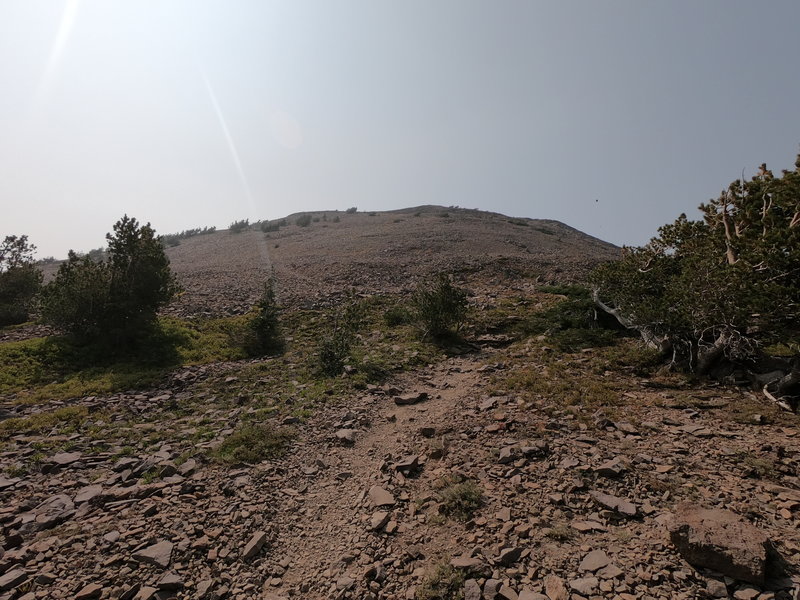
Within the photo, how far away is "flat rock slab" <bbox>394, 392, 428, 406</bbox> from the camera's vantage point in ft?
36.2

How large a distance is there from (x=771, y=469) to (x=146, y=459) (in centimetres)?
1145

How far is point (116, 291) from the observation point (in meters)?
16.6

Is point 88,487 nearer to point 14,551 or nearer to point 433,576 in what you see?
point 14,551

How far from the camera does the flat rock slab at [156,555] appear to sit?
540 cm

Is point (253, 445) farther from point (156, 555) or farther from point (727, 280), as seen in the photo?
point (727, 280)

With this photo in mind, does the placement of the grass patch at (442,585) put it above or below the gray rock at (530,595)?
below

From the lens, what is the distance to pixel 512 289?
2434cm

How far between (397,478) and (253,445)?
3468mm

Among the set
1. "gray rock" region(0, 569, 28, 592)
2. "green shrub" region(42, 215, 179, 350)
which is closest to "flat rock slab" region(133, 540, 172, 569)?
"gray rock" region(0, 569, 28, 592)

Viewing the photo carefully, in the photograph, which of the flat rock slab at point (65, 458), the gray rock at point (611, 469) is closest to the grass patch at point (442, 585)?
the gray rock at point (611, 469)

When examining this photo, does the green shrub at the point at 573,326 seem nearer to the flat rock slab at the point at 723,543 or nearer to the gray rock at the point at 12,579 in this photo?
the flat rock slab at the point at 723,543

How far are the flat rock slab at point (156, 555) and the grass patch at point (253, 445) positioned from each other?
2.37 metres

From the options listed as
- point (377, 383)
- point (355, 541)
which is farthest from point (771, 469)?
point (377, 383)

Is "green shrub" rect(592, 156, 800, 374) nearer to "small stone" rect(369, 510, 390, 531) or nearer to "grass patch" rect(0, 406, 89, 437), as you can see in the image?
"small stone" rect(369, 510, 390, 531)
